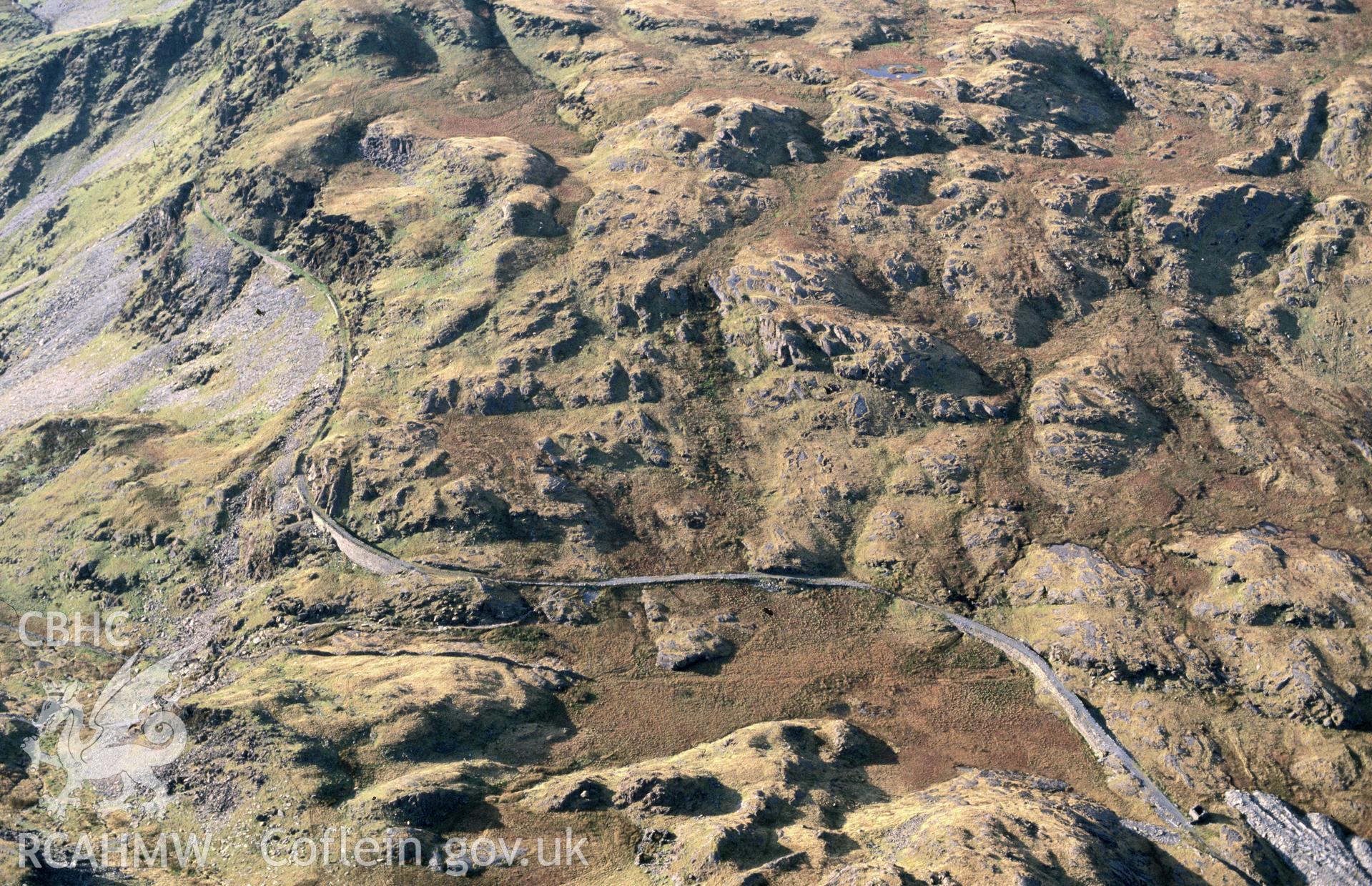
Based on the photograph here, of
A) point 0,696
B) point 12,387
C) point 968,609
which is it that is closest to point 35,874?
point 0,696

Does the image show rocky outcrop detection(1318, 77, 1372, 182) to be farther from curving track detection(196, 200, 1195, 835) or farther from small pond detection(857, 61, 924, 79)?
curving track detection(196, 200, 1195, 835)

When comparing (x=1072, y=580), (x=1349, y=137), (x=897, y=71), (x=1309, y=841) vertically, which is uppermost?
(x=897, y=71)

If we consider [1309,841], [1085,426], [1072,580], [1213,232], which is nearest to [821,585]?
[1072,580]

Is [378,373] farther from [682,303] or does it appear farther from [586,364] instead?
[682,303]

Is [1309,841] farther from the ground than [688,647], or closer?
closer

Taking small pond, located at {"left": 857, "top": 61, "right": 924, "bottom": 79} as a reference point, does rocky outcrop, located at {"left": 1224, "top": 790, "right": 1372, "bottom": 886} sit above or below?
below

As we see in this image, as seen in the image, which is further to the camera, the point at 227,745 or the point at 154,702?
the point at 154,702

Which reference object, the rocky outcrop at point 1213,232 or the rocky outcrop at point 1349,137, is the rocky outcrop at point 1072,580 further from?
the rocky outcrop at point 1349,137

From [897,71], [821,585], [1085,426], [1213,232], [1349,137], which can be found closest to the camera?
[821,585]

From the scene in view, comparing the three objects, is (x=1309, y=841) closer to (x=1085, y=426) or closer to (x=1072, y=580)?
(x=1072, y=580)

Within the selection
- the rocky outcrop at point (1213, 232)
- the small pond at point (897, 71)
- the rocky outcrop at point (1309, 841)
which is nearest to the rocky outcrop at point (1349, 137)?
the rocky outcrop at point (1213, 232)

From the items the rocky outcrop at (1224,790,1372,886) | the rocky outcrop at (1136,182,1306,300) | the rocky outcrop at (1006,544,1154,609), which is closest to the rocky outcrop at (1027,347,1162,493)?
the rocky outcrop at (1006,544,1154,609)
